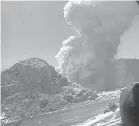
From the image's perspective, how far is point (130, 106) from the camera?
17.3m

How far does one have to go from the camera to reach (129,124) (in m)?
17.7

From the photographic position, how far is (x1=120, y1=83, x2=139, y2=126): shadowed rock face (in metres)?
17.1

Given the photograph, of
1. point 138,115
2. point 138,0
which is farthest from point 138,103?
point 138,0

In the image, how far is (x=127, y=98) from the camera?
17906 millimetres

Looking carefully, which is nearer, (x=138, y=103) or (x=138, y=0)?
(x=138, y=0)

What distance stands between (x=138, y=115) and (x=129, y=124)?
115 cm

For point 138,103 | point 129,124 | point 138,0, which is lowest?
point 129,124

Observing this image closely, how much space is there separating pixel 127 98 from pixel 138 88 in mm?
1054

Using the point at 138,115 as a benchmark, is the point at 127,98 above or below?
above

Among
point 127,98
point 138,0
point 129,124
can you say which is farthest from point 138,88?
point 138,0

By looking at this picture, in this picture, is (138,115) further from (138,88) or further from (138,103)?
(138,88)

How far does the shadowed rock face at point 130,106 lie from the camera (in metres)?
17.1

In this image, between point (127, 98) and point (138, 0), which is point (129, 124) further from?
point (138, 0)

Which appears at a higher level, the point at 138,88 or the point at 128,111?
the point at 138,88
